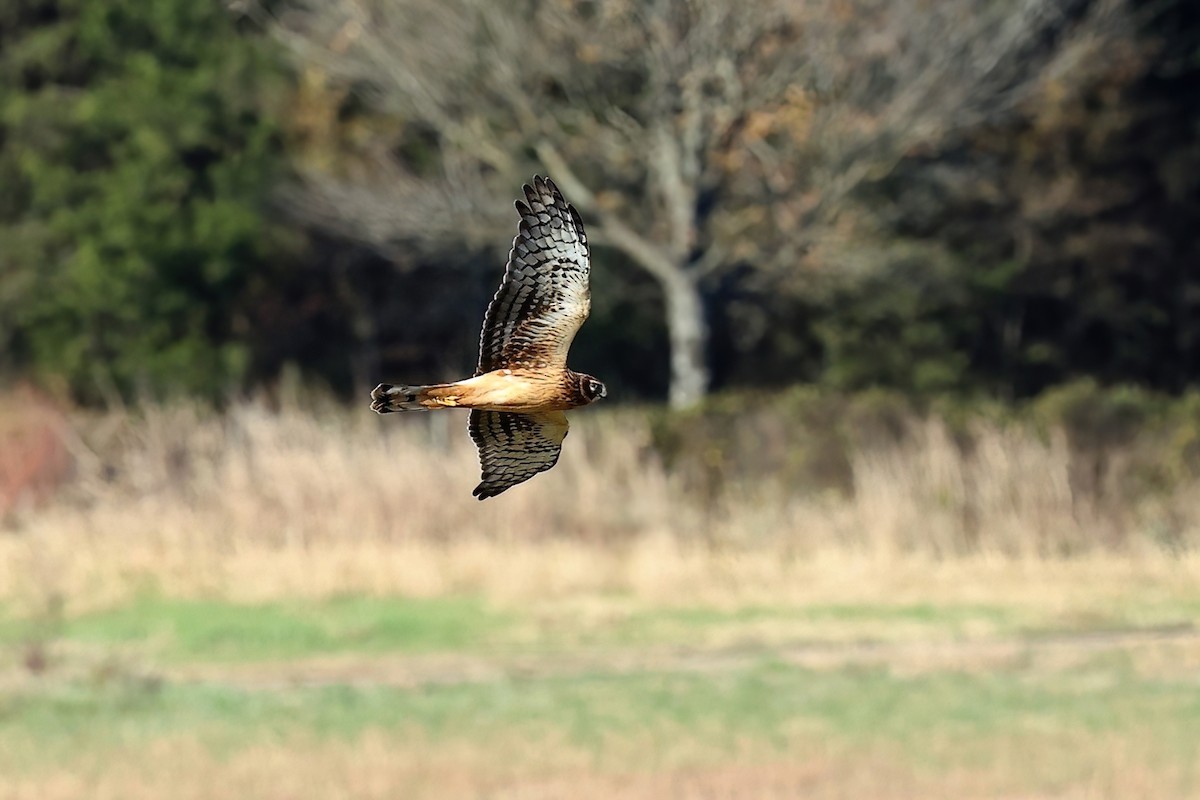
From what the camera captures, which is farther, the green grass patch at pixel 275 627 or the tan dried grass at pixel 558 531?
the tan dried grass at pixel 558 531

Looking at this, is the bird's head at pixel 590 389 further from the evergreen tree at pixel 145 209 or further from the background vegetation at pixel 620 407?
the evergreen tree at pixel 145 209

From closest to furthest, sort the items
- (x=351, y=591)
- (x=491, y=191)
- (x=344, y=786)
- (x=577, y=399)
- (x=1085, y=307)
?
(x=577, y=399)
(x=344, y=786)
(x=351, y=591)
(x=491, y=191)
(x=1085, y=307)

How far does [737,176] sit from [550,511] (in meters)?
7.25

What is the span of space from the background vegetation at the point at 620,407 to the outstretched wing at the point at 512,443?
649cm

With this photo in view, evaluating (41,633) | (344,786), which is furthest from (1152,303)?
(344,786)

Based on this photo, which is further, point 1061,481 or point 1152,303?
point 1152,303

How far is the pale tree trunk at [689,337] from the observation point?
22.9m

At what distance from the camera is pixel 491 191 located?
24016mm

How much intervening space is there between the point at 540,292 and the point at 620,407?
1722 cm

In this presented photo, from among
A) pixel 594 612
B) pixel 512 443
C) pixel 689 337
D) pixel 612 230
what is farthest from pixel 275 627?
pixel 512 443

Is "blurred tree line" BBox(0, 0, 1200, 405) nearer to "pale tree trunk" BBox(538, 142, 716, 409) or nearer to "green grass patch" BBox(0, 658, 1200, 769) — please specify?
"pale tree trunk" BBox(538, 142, 716, 409)

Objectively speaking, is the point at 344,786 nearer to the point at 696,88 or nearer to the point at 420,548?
the point at 420,548

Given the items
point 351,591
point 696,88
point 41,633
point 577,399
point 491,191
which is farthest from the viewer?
point 491,191

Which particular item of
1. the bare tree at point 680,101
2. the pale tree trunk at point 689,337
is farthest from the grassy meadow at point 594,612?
the bare tree at point 680,101
